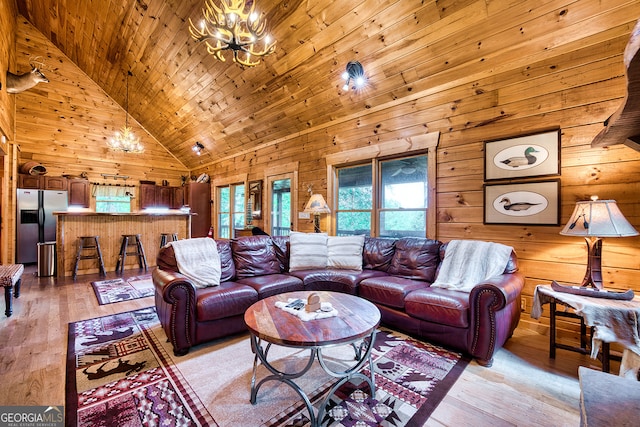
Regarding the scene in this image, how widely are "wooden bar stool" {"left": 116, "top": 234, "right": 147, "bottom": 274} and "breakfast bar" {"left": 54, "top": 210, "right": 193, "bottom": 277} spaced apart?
0.11m

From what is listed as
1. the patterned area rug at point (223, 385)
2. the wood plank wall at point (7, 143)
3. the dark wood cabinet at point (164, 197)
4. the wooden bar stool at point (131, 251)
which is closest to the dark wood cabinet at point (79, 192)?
the wood plank wall at point (7, 143)

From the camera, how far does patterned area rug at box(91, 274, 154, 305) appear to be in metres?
3.81

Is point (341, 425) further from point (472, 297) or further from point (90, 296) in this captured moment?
point (90, 296)

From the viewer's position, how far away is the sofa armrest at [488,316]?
2125 millimetres

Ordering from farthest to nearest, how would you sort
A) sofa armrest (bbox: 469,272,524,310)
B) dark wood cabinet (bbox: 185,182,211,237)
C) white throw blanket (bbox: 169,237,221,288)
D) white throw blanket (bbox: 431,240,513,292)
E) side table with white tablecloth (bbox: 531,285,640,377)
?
dark wood cabinet (bbox: 185,182,211,237)
white throw blanket (bbox: 169,237,221,288)
white throw blanket (bbox: 431,240,513,292)
sofa armrest (bbox: 469,272,524,310)
side table with white tablecloth (bbox: 531,285,640,377)

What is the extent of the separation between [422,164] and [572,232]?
1896 mm

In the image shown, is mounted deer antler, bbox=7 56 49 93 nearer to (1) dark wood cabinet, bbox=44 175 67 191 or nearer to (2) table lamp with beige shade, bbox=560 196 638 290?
(1) dark wood cabinet, bbox=44 175 67 191

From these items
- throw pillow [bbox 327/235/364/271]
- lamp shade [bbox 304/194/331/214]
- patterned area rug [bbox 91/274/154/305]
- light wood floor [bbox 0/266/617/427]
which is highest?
lamp shade [bbox 304/194/331/214]

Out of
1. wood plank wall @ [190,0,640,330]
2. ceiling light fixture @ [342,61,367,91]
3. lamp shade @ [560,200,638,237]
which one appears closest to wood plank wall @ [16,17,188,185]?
ceiling light fixture @ [342,61,367,91]

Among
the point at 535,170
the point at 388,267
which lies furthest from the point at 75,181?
the point at 535,170

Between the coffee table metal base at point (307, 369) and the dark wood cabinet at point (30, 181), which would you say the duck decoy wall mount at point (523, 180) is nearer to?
the coffee table metal base at point (307, 369)

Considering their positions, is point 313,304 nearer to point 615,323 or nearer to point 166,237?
point 615,323

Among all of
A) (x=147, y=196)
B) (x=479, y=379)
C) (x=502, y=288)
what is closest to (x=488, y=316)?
(x=502, y=288)

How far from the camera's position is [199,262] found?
2.89 m
